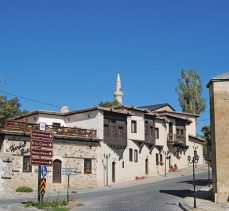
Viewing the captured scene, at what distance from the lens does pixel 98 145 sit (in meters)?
45.0

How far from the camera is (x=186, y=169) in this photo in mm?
57781

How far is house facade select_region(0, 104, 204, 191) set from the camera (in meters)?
38.9

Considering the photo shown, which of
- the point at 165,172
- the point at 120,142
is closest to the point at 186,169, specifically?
the point at 165,172

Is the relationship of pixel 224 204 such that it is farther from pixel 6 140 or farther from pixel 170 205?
pixel 6 140

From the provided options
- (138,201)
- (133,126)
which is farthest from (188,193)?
(133,126)

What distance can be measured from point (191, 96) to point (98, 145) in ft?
95.4

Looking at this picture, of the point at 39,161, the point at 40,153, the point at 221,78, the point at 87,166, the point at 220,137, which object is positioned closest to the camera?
the point at 39,161

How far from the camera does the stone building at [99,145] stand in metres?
38.9

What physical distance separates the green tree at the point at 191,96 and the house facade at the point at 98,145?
399 inches

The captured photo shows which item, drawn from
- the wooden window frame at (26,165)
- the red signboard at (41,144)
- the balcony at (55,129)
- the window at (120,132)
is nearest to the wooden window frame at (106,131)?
the balcony at (55,129)

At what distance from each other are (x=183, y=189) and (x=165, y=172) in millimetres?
16637

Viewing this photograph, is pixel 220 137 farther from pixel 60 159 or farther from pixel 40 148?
pixel 60 159

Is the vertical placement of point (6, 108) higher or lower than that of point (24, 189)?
higher

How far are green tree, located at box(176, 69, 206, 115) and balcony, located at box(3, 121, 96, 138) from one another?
28.4m
